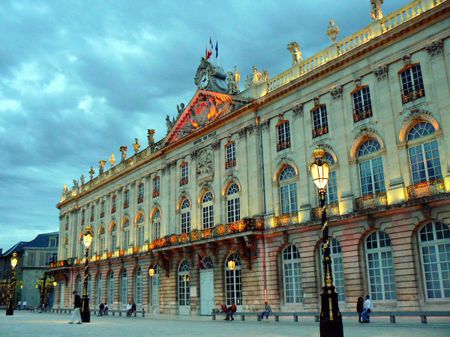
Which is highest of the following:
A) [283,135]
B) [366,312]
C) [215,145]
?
[215,145]

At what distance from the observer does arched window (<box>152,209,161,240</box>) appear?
45875mm

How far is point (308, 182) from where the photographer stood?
100 ft

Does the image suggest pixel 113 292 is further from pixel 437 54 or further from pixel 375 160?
pixel 437 54

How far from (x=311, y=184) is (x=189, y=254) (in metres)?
13.1

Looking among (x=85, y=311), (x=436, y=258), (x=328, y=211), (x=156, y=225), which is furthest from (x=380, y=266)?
(x=156, y=225)

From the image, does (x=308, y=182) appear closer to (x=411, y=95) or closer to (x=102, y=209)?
(x=411, y=95)

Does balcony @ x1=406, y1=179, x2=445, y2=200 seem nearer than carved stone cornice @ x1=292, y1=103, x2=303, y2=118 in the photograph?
Yes

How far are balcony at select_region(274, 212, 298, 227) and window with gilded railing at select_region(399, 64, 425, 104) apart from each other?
9.51m

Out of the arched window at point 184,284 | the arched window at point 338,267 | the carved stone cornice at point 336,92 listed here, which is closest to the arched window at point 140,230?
the arched window at point 184,284

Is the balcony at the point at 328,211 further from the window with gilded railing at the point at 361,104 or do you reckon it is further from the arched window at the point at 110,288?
the arched window at the point at 110,288

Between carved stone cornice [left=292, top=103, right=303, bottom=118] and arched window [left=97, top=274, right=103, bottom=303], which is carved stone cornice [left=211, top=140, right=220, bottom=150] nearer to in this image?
carved stone cornice [left=292, top=103, right=303, bottom=118]

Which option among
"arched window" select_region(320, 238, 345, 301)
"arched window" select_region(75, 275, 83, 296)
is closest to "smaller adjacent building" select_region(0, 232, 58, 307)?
"arched window" select_region(75, 275, 83, 296)

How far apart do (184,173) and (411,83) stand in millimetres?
21763

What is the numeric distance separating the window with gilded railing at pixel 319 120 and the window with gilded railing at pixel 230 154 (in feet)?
25.6
